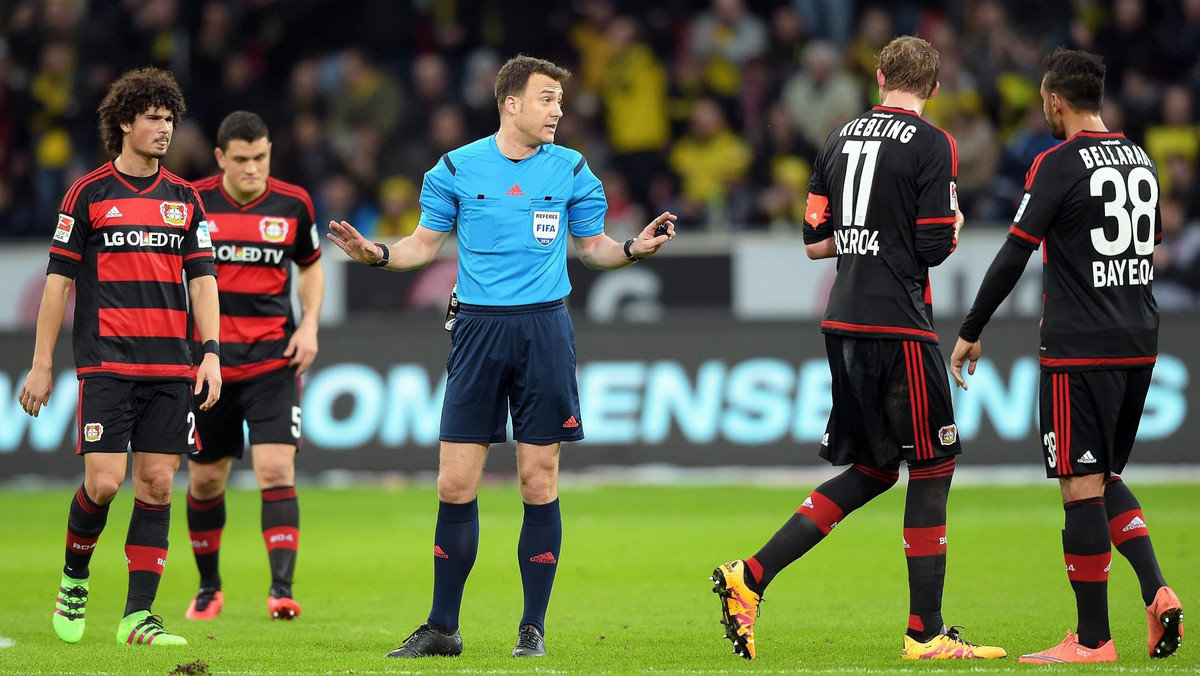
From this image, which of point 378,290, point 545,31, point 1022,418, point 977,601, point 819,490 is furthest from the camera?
point 545,31

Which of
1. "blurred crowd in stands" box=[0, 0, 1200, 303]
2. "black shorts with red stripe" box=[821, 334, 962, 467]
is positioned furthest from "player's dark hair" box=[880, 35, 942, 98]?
"blurred crowd in stands" box=[0, 0, 1200, 303]

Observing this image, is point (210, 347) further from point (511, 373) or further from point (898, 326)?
point (898, 326)

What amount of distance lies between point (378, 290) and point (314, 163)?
321 cm

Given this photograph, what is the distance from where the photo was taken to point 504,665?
586 cm

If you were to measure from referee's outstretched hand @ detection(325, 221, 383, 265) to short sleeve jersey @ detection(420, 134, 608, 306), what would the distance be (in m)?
0.33

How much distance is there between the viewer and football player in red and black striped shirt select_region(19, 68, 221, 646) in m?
6.65

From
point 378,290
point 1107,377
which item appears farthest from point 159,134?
point 378,290

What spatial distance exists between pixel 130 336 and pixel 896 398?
3.33m

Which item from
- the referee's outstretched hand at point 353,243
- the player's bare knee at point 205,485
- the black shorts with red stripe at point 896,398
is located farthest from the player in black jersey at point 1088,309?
the player's bare knee at point 205,485

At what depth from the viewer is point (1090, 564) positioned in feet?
19.4

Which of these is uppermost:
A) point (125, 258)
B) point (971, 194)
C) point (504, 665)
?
point (971, 194)

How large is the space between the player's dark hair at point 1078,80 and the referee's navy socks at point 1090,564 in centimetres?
159

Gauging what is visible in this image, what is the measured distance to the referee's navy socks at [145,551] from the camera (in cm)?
680

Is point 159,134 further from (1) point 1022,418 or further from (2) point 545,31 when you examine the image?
(2) point 545,31
